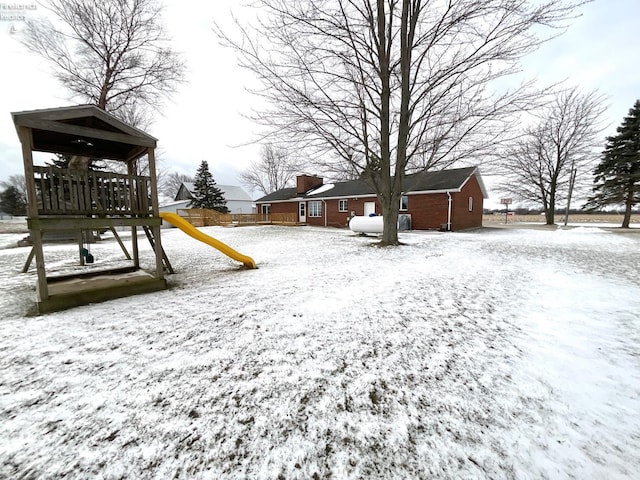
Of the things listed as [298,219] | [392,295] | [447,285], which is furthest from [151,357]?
[298,219]

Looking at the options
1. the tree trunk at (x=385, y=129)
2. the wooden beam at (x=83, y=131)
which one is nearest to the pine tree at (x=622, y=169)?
the tree trunk at (x=385, y=129)

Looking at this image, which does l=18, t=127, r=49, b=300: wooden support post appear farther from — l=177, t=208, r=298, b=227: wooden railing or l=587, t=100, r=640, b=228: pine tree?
l=587, t=100, r=640, b=228: pine tree

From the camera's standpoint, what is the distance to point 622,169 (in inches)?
786

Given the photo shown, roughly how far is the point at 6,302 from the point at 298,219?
22.9m

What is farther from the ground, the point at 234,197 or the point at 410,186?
the point at 234,197

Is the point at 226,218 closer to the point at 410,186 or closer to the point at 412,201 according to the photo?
the point at 412,201

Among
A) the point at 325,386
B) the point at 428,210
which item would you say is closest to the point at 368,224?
the point at 428,210

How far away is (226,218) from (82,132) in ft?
68.2

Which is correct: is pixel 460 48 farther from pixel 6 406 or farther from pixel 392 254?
pixel 6 406

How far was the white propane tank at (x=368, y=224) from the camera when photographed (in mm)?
13531

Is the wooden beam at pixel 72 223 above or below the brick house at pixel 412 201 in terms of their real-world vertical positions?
below

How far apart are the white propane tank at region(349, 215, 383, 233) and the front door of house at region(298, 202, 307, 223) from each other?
12172 millimetres

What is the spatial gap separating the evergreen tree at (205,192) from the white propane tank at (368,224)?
1019 inches

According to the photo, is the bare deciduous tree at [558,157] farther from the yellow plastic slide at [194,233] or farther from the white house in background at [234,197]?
Answer: the white house in background at [234,197]
